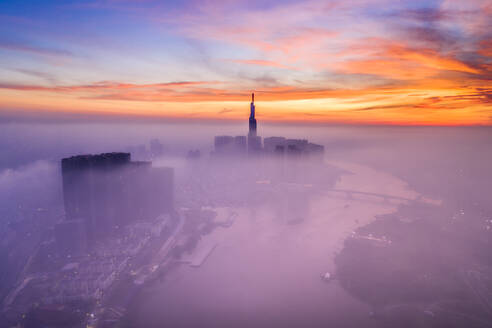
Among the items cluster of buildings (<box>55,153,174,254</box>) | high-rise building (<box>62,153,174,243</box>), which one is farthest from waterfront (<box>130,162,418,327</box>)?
cluster of buildings (<box>55,153,174,254</box>)

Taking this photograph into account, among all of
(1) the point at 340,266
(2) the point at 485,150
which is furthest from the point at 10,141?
(2) the point at 485,150

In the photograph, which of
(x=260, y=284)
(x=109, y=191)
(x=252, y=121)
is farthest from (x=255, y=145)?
(x=260, y=284)

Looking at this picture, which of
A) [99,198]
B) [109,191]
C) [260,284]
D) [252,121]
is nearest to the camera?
[260,284]

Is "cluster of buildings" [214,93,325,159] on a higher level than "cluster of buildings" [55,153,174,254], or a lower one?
higher

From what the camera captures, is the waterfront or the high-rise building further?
the high-rise building

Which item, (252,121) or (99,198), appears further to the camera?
(252,121)

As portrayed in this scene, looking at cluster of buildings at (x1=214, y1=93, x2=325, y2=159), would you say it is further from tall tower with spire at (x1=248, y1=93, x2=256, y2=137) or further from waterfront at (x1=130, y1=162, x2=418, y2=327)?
waterfront at (x1=130, y1=162, x2=418, y2=327)

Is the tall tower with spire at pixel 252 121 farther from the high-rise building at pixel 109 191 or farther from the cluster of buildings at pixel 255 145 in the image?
the high-rise building at pixel 109 191

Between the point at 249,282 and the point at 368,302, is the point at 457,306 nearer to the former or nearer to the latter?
the point at 368,302

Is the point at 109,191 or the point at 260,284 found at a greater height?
the point at 109,191

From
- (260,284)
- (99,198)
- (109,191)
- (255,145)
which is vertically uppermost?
(255,145)

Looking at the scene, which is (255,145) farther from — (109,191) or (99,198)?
(99,198)

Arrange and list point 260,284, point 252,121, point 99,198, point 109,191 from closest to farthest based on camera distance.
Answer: point 260,284, point 99,198, point 109,191, point 252,121
